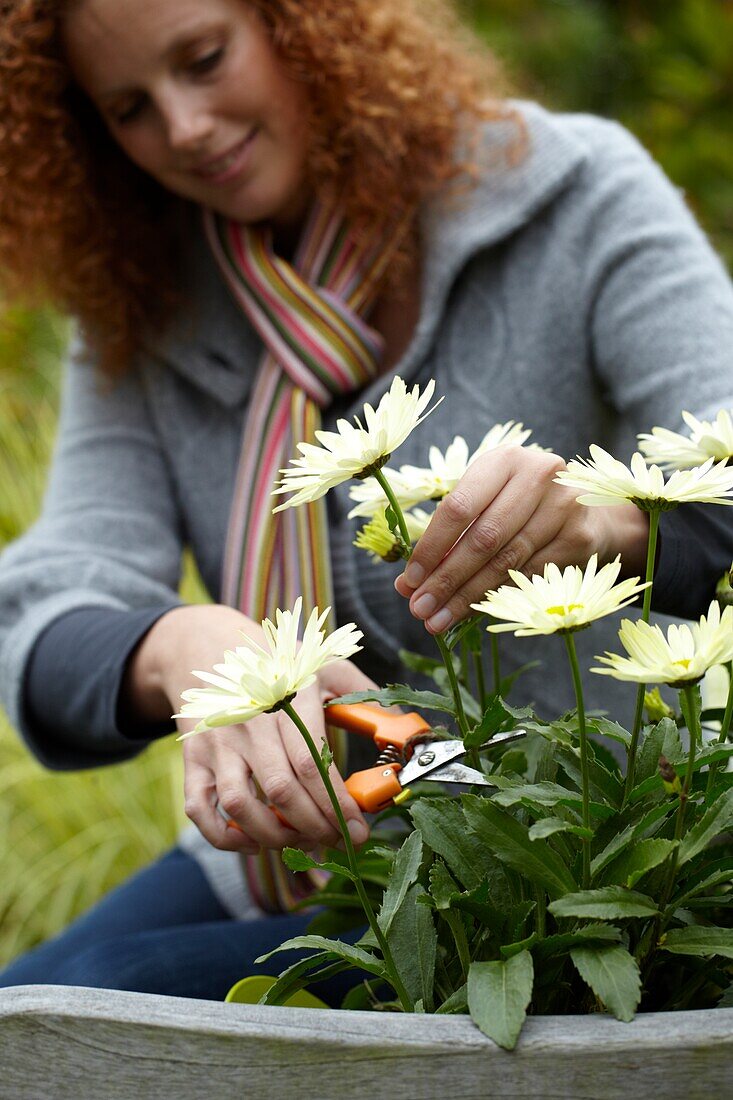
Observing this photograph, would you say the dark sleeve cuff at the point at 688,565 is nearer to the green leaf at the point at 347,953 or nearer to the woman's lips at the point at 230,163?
the green leaf at the point at 347,953

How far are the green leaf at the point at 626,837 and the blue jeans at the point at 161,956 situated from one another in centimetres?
39

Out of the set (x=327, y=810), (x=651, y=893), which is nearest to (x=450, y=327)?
(x=327, y=810)

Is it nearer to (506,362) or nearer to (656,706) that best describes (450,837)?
(656,706)

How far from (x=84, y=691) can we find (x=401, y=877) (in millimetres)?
535

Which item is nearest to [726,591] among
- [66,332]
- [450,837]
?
[450,837]

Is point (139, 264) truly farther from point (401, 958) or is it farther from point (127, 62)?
point (401, 958)

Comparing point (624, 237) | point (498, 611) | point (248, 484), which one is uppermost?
point (498, 611)

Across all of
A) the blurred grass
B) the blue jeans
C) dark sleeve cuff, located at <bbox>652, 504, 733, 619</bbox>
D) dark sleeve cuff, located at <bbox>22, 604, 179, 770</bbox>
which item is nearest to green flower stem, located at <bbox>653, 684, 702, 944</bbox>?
dark sleeve cuff, located at <bbox>652, 504, 733, 619</bbox>

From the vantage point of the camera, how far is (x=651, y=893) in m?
0.48

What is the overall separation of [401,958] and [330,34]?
97cm

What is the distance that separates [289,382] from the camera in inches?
47.6

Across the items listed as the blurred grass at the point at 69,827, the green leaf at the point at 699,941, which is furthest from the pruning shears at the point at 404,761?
the blurred grass at the point at 69,827

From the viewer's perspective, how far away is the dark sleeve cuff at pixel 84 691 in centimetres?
93

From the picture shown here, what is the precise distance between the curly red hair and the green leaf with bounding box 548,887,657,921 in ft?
2.89
